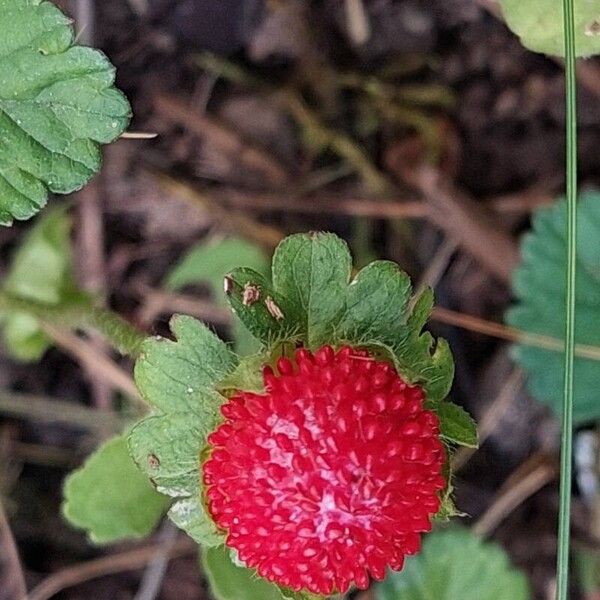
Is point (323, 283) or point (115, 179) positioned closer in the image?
point (323, 283)

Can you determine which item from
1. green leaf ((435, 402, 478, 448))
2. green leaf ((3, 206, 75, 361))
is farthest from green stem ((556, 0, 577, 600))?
green leaf ((3, 206, 75, 361))

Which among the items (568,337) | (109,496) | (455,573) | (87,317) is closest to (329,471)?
(568,337)

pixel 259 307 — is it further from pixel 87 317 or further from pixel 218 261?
pixel 218 261

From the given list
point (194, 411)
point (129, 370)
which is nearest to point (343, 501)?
point (194, 411)

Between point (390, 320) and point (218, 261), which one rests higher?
point (390, 320)

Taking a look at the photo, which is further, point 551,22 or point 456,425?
→ point 551,22

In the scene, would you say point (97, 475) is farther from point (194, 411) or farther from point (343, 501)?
point (343, 501)

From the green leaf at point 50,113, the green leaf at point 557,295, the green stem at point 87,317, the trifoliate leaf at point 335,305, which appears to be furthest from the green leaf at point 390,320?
the green leaf at point 557,295

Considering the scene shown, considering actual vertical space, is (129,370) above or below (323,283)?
below
